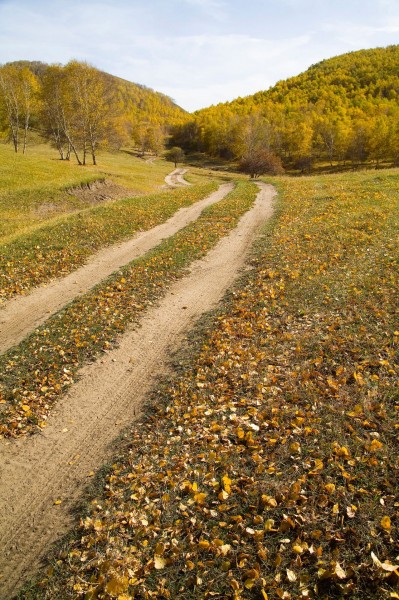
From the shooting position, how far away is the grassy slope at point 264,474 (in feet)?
15.9

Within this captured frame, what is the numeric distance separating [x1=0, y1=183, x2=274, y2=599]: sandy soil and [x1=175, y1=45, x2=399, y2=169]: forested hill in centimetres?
7201

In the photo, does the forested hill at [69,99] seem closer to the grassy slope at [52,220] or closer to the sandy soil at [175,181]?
the sandy soil at [175,181]

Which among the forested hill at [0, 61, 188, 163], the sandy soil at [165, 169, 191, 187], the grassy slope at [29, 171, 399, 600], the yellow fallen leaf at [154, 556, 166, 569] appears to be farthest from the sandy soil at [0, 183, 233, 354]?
the forested hill at [0, 61, 188, 163]

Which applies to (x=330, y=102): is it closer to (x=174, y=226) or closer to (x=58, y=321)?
(x=174, y=226)

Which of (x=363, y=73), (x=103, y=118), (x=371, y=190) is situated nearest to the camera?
(x=371, y=190)

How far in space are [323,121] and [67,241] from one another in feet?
328

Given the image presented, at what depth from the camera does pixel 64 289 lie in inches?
607

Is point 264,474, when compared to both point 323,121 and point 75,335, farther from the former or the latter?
point 323,121

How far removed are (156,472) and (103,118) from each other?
60.3 m

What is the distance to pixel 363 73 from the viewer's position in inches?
6403

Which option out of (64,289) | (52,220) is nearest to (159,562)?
(64,289)

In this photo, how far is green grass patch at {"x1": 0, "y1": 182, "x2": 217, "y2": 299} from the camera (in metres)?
16.3

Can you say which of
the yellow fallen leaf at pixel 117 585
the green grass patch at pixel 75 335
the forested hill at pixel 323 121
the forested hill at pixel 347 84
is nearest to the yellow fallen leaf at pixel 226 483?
the yellow fallen leaf at pixel 117 585

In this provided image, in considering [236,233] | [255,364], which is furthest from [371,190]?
[255,364]
